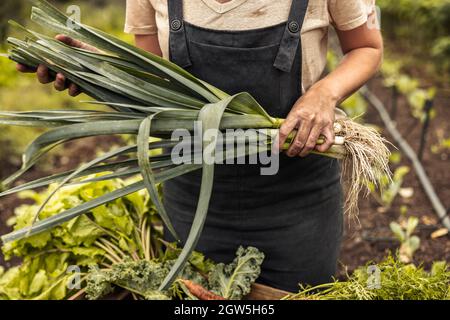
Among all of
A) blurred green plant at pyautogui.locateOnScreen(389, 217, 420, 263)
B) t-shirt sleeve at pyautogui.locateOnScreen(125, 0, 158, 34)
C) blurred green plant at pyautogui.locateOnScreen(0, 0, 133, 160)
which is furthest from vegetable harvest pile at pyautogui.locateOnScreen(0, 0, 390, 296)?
blurred green plant at pyautogui.locateOnScreen(0, 0, 133, 160)

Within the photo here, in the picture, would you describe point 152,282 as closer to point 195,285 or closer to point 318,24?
point 195,285

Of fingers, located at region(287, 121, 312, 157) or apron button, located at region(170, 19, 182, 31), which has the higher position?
apron button, located at region(170, 19, 182, 31)

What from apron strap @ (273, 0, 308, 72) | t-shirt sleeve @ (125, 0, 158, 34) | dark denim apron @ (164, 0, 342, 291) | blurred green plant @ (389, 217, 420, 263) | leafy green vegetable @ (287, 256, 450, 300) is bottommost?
blurred green plant @ (389, 217, 420, 263)

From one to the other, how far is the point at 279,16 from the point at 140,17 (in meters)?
0.45

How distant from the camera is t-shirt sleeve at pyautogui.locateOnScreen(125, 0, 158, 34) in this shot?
189 cm

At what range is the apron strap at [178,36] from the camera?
179 centimetres

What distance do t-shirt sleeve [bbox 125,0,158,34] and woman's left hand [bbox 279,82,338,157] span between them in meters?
0.57

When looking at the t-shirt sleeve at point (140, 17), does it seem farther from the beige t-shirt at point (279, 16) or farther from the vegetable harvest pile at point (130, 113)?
the vegetable harvest pile at point (130, 113)

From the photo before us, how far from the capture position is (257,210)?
199 centimetres

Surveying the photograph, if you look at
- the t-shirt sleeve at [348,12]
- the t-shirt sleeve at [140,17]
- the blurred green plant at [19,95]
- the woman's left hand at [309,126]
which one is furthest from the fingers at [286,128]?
the blurred green plant at [19,95]

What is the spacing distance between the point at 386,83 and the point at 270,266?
4.20 metres

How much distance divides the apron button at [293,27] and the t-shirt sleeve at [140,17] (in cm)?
45

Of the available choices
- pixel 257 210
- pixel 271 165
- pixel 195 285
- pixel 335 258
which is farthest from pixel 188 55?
pixel 335 258

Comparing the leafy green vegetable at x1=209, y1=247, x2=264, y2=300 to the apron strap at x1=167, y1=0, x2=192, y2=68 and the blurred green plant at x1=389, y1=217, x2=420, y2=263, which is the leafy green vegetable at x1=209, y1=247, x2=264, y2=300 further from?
the blurred green plant at x1=389, y1=217, x2=420, y2=263
